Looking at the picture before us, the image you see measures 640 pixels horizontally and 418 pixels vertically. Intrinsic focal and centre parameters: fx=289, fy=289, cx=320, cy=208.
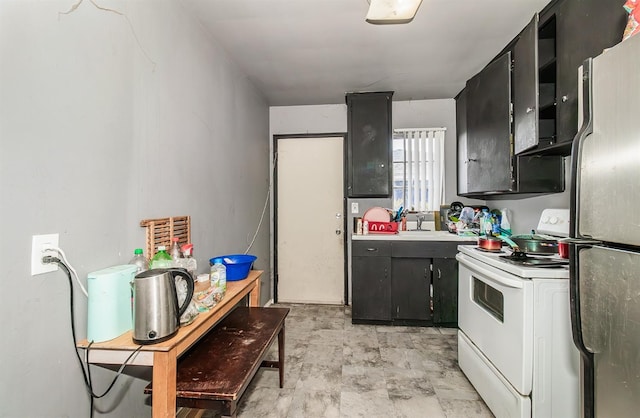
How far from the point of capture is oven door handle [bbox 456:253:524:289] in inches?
55.0

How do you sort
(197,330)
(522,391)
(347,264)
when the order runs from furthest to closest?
(347,264), (522,391), (197,330)

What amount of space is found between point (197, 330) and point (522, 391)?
152 centimetres

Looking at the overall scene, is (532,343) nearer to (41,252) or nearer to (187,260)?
(187,260)

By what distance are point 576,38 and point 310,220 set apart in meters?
2.75

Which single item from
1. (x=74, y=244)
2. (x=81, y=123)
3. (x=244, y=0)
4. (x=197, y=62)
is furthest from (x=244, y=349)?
(x=244, y=0)

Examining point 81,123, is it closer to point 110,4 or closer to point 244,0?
point 110,4

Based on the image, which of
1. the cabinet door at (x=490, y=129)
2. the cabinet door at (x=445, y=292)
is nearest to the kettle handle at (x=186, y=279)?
the cabinet door at (x=490, y=129)

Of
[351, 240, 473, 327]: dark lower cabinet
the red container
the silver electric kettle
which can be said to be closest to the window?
the red container

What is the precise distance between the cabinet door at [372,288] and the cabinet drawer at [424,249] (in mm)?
146

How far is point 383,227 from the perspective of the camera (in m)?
3.11

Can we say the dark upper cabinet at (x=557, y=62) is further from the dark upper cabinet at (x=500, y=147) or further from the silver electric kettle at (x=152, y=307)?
the silver electric kettle at (x=152, y=307)

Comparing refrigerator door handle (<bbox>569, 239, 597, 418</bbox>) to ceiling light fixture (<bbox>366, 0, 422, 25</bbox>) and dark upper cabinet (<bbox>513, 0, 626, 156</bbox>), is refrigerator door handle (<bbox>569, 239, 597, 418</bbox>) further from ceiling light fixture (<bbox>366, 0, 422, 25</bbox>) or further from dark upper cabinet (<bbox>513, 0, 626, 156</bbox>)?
ceiling light fixture (<bbox>366, 0, 422, 25</bbox>)

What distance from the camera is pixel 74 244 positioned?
3.48ft

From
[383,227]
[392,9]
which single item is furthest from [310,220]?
[392,9]
